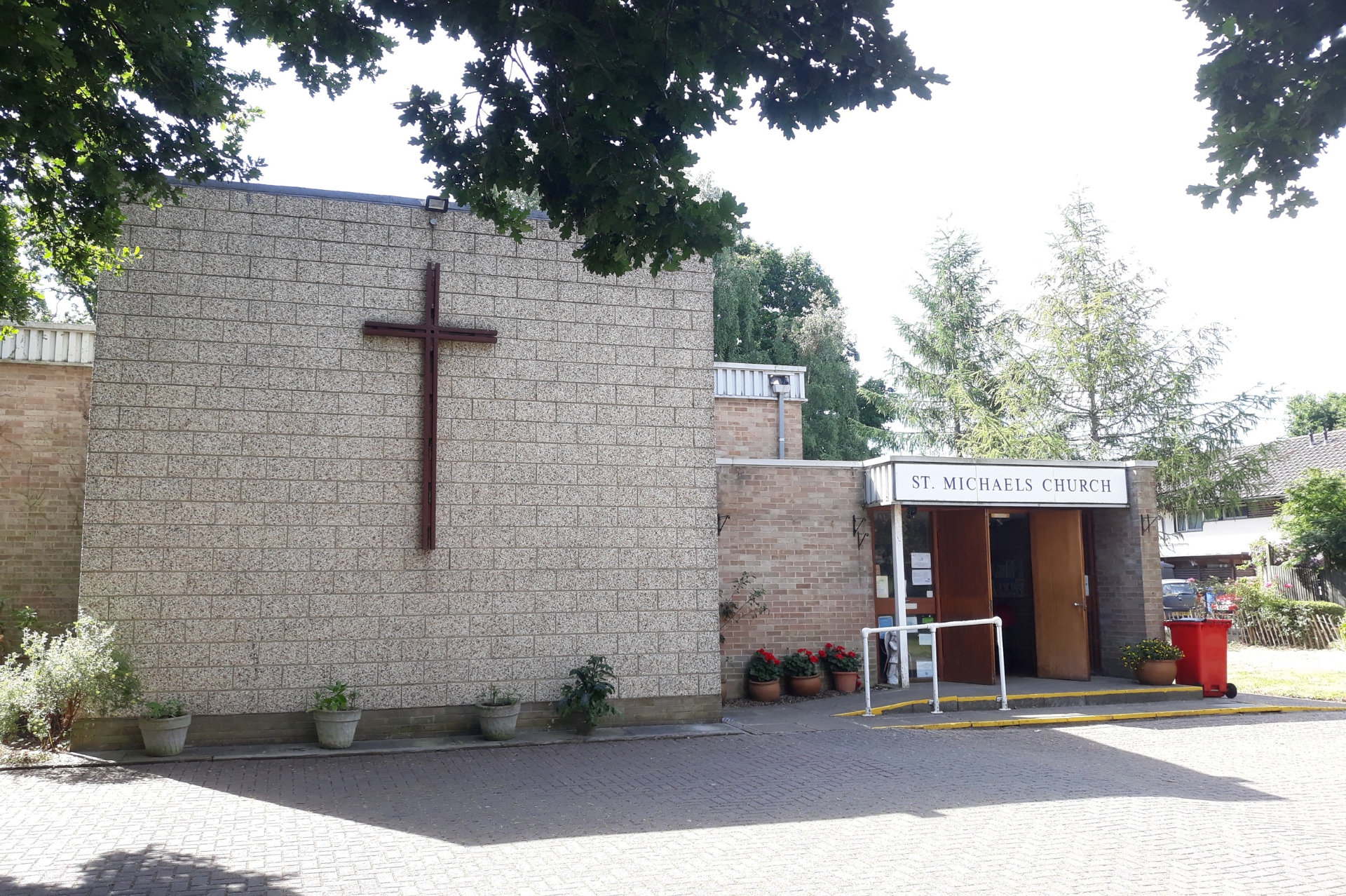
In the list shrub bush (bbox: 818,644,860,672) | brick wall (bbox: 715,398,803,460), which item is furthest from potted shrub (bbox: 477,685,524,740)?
brick wall (bbox: 715,398,803,460)

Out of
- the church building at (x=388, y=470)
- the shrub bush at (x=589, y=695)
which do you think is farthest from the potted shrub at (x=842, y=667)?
the shrub bush at (x=589, y=695)

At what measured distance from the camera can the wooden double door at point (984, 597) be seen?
13.7 meters

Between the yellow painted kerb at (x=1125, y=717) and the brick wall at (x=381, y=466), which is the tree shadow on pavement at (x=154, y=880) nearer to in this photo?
the brick wall at (x=381, y=466)

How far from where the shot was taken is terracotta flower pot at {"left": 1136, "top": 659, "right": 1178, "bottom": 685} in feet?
42.7

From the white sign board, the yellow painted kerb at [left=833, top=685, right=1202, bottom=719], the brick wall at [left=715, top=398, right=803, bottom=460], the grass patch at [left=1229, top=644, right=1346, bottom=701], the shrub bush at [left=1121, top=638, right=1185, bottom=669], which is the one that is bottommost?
the grass patch at [left=1229, top=644, right=1346, bottom=701]

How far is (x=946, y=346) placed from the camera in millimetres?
31688

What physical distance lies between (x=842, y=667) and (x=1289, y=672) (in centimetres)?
896

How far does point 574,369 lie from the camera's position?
422 inches

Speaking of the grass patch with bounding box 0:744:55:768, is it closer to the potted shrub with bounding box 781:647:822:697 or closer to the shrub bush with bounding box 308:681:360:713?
the shrub bush with bounding box 308:681:360:713

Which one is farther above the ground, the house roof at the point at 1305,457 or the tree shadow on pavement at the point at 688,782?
the house roof at the point at 1305,457

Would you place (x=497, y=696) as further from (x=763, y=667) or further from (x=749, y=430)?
(x=749, y=430)

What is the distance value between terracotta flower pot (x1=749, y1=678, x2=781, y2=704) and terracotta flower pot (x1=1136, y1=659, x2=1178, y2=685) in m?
5.09

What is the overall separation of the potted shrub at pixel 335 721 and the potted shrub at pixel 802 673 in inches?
225

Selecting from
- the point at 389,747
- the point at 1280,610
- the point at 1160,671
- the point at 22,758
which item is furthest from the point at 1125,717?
the point at 1280,610
